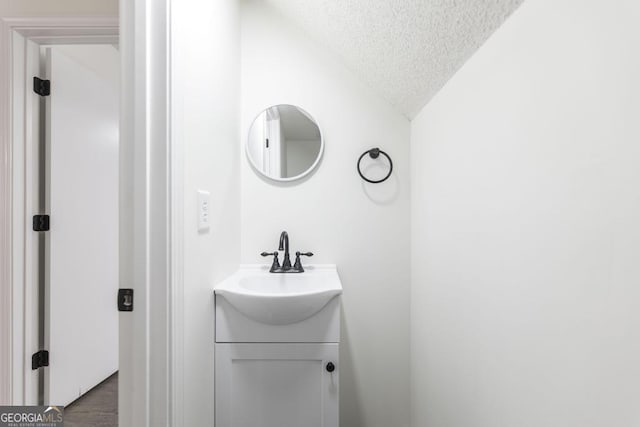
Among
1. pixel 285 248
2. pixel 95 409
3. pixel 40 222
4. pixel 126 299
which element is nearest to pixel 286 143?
pixel 285 248

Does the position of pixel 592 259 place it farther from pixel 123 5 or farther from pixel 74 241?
pixel 74 241

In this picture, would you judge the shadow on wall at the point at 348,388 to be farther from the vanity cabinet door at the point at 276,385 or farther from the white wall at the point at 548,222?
the white wall at the point at 548,222

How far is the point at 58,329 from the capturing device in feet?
5.29

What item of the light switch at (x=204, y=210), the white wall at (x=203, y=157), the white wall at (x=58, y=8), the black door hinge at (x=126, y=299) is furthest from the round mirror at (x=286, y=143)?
the black door hinge at (x=126, y=299)

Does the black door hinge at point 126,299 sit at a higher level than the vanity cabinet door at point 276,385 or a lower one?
higher

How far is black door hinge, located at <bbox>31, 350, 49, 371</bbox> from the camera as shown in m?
1.48

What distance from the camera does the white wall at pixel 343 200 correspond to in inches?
63.4

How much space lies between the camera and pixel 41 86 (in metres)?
1.54

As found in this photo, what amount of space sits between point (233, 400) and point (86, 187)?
64.3 inches

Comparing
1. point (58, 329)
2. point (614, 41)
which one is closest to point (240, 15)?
point (614, 41)

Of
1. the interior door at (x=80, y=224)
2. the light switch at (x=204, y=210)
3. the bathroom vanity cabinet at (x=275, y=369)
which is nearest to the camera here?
the light switch at (x=204, y=210)

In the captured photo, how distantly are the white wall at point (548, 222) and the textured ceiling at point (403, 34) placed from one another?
63mm

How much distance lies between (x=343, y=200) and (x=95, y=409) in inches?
76.9

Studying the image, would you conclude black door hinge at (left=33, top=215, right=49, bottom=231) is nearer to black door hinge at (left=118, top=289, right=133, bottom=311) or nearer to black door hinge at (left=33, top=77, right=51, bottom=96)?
black door hinge at (left=33, top=77, right=51, bottom=96)
